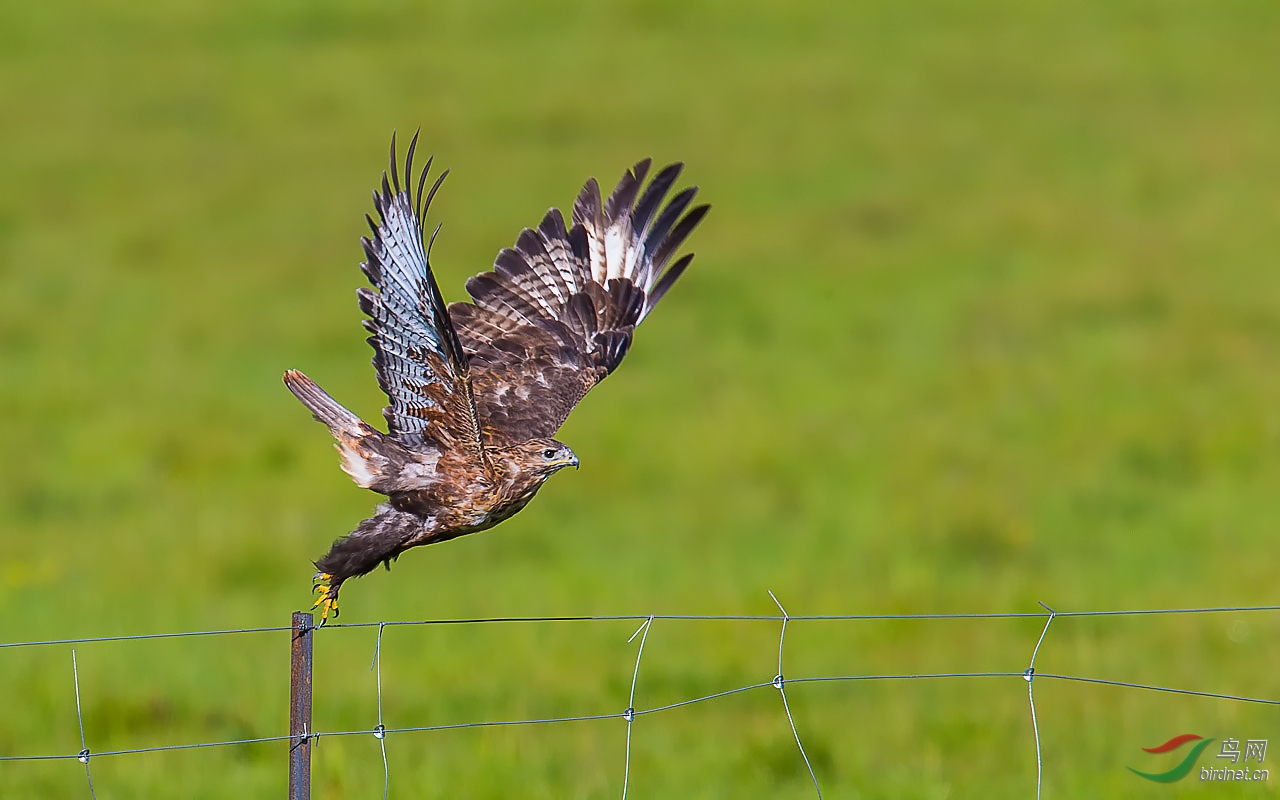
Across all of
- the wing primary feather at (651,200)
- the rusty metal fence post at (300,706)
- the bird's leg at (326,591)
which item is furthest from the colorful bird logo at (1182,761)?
the rusty metal fence post at (300,706)

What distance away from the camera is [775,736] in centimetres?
687

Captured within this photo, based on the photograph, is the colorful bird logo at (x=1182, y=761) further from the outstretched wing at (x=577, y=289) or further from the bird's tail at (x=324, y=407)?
the bird's tail at (x=324, y=407)

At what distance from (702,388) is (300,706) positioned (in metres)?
9.36

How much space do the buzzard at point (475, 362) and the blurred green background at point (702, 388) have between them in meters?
1.36

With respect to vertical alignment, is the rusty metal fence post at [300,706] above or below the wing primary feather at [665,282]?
below

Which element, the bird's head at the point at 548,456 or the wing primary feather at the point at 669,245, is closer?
the bird's head at the point at 548,456

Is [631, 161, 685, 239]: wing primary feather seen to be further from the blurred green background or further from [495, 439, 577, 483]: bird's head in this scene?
the blurred green background

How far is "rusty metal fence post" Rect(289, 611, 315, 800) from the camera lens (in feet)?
13.6

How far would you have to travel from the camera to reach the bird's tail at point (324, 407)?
5418 millimetres

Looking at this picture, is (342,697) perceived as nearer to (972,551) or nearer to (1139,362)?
(972,551)

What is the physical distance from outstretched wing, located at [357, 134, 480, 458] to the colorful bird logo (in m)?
3.02

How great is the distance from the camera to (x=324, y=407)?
5512mm

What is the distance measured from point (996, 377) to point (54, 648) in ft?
25.7

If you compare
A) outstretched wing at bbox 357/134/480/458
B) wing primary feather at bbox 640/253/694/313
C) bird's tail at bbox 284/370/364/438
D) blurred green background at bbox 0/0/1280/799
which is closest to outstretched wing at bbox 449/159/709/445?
wing primary feather at bbox 640/253/694/313
